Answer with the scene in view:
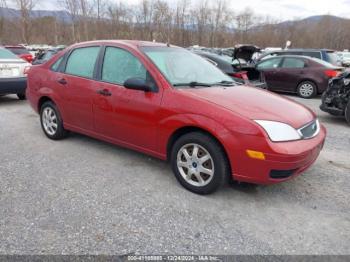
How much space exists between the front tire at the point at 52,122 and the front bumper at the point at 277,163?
309 centimetres

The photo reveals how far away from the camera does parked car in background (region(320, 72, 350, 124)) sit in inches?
260

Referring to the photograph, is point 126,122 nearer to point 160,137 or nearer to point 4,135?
point 160,137

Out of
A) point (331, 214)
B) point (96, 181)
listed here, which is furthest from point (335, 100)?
point (96, 181)

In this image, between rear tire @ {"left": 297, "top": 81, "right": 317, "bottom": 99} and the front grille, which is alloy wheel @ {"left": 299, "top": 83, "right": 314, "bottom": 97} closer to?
rear tire @ {"left": 297, "top": 81, "right": 317, "bottom": 99}

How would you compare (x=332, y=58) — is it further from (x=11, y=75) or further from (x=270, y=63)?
(x=11, y=75)

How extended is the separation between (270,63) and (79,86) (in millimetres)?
8522

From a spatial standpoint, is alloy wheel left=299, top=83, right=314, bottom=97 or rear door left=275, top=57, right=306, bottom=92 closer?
alloy wheel left=299, top=83, right=314, bottom=97

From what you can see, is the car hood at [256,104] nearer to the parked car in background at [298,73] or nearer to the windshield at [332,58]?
the parked car in background at [298,73]

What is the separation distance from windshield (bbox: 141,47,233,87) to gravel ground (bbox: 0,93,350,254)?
1194 mm

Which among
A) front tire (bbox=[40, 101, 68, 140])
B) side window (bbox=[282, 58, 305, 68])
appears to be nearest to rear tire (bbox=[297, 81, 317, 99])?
side window (bbox=[282, 58, 305, 68])

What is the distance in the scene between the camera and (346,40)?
181 feet

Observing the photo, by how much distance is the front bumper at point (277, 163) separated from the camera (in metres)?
2.90

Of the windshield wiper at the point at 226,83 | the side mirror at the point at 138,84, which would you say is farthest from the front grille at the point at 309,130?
the side mirror at the point at 138,84

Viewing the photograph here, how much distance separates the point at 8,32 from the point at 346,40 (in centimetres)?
5587
